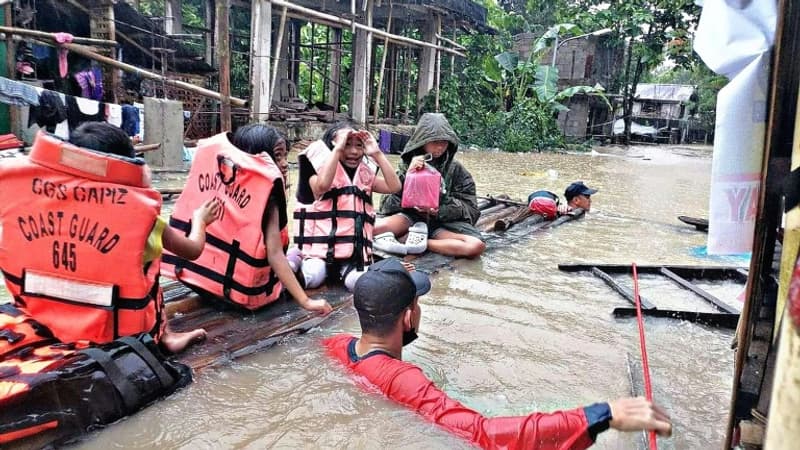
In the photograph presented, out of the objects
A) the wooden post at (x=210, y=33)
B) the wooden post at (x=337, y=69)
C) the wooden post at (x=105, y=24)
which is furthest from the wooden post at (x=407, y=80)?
the wooden post at (x=105, y=24)

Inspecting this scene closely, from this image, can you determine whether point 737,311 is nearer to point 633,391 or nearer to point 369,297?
point 633,391

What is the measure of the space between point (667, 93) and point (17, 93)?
1267 inches

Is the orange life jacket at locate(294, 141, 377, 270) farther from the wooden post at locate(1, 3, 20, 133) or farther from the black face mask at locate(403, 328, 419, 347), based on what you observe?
the wooden post at locate(1, 3, 20, 133)

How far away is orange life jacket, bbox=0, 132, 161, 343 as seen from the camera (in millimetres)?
2297

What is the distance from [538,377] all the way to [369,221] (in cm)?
166

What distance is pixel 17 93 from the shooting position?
738 cm

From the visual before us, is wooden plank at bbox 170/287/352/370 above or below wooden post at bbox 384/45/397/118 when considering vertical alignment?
below

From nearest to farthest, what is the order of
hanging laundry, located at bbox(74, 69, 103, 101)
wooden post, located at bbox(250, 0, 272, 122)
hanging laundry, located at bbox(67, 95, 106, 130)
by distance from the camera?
hanging laundry, located at bbox(67, 95, 106, 130) < hanging laundry, located at bbox(74, 69, 103, 101) < wooden post, located at bbox(250, 0, 272, 122)

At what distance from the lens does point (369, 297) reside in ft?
7.63

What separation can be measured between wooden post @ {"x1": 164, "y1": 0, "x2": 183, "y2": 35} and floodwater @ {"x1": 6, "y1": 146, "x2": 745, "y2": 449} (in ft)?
31.0

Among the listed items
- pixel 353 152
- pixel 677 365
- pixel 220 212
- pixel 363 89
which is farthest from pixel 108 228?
pixel 363 89

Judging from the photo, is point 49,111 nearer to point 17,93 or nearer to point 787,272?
point 17,93

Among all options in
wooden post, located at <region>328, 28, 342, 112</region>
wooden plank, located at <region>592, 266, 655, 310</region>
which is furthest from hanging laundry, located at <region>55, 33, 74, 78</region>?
wooden plank, located at <region>592, 266, 655, 310</region>

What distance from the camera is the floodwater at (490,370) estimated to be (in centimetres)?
232
